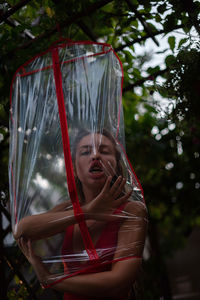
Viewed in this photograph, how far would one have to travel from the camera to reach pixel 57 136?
3.45 feet

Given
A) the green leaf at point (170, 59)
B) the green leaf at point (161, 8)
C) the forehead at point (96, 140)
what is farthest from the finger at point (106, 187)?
the green leaf at point (161, 8)

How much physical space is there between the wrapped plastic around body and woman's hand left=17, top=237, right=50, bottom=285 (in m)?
0.01

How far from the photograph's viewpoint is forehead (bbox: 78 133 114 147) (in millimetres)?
985

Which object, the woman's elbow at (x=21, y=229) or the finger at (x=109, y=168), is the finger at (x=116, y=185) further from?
the woman's elbow at (x=21, y=229)

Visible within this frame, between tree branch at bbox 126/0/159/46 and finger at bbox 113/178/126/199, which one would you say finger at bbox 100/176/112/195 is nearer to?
finger at bbox 113/178/126/199

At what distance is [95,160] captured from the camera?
0.96 metres

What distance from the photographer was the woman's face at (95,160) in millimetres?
952

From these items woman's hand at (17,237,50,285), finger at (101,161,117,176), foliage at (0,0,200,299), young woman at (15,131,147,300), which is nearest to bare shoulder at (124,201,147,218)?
young woman at (15,131,147,300)

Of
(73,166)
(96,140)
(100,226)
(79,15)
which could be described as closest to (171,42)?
(79,15)

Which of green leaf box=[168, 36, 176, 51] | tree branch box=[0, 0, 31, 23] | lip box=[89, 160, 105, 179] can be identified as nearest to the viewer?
lip box=[89, 160, 105, 179]

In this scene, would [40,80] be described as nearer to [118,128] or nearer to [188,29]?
[118,128]

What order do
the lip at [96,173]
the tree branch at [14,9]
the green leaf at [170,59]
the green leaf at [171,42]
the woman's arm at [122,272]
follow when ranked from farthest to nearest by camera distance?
the green leaf at [171,42], the green leaf at [170,59], the tree branch at [14,9], the lip at [96,173], the woman's arm at [122,272]

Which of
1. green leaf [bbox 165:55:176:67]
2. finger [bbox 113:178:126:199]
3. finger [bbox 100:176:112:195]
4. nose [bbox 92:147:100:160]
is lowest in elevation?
finger [bbox 113:178:126:199]

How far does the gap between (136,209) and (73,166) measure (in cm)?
26
